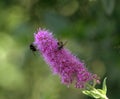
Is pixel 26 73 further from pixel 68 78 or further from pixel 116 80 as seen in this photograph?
pixel 68 78

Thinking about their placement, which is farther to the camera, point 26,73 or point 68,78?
point 26,73

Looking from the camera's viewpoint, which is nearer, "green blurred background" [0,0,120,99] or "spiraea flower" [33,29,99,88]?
"spiraea flower" [33,29,99,88]

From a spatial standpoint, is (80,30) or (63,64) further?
(80,30)

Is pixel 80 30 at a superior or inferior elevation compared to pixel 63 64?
superior

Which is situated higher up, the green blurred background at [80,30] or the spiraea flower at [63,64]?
the green blurred background at [80,30]

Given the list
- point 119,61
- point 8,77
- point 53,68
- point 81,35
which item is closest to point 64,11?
point 81,35

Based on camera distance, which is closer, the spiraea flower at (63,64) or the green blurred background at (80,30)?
the spiraea flower at (63,64)

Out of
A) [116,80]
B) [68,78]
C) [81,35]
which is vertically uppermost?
[81,35]

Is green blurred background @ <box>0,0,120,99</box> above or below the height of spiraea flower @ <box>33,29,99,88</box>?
above
